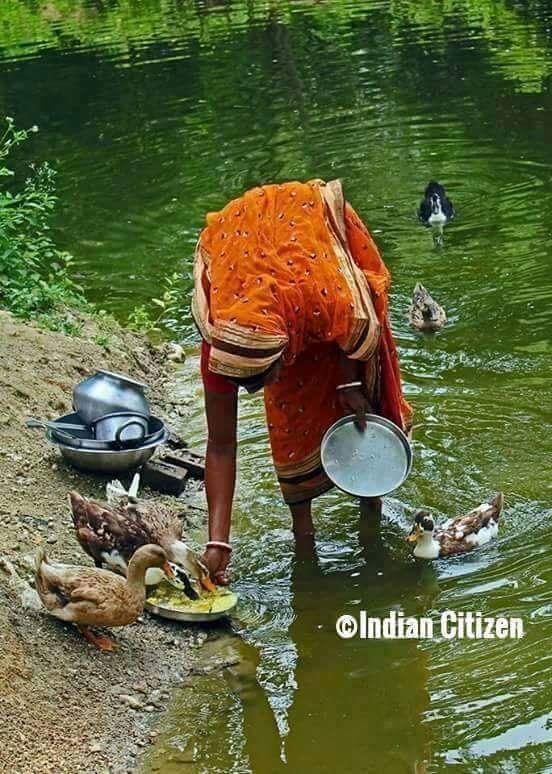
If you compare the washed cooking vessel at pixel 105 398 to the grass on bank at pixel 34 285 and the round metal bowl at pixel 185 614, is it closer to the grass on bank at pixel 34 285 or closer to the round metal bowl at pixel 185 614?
the round metal bowl at pixel 185 614

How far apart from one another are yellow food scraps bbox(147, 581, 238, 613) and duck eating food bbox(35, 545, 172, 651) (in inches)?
14.9

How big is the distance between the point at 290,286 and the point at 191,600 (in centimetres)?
146

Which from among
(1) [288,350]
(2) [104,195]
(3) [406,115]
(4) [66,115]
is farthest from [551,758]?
(4) [66,115]

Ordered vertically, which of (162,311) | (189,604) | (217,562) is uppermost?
(217,562)

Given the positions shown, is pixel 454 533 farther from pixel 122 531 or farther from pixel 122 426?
pixel 122 426

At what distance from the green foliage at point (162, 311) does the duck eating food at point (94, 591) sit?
4.55 meters

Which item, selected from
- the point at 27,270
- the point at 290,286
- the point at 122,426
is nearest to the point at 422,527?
the point at 290,286

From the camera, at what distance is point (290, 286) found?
4.52 meters

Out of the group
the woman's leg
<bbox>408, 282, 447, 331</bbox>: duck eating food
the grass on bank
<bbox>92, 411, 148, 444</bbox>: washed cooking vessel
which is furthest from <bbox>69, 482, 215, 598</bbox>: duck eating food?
<bbox>408, 282, 447, 331</bbox>: duck eating food

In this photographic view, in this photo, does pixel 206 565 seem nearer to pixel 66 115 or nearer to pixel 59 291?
pixel 59 291

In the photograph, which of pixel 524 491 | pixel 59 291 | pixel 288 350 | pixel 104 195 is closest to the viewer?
pixel 288 350

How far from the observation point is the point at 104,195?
43.9ft

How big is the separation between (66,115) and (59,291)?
1038 cm

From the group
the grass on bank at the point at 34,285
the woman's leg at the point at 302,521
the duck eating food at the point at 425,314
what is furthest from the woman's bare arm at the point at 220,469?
the duck eating food at the point at 425,314
